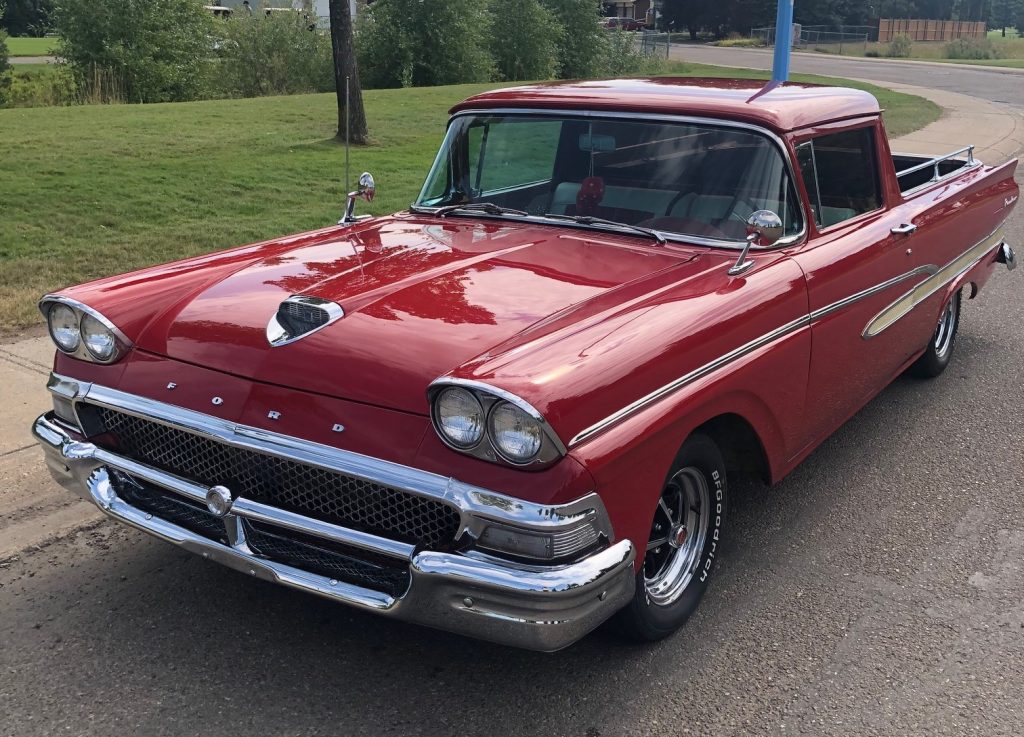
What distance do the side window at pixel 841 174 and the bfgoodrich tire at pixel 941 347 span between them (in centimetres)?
128

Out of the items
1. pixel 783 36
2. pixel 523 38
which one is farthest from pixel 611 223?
pixel 523 38

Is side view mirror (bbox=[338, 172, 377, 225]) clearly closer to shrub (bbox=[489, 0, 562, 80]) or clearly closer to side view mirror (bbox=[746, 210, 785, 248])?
side view mirror (bbox=[746, 210, 785, 248])

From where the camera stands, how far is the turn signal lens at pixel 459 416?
2504mm

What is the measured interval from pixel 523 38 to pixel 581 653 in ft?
71.9

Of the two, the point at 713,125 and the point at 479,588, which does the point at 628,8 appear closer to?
the point at 713,125

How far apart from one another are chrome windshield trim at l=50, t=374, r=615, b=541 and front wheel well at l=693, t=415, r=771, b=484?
883 millimetres

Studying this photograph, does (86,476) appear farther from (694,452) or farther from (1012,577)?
(1012,577)

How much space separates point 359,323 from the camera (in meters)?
2.92

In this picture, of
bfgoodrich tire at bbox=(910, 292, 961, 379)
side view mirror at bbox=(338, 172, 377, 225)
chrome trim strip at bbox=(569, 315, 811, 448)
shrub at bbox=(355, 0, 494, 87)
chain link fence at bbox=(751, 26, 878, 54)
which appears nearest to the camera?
chrome trim strip at bbox=(569, 315, 811, 448)

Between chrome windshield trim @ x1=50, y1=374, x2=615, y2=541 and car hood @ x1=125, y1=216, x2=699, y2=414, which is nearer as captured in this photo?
chrome windshield trim @ x1=50, y1=374, x2=615, y2=541

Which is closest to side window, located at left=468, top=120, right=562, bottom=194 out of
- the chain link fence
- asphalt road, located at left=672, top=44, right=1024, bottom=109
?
asphalt road, located at left=672, top=44, right=1024, bottom=109

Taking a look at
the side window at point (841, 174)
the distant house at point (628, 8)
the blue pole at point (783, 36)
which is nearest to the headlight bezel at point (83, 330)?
the side window at point (841, 174)

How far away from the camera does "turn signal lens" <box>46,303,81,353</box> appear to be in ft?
10.8

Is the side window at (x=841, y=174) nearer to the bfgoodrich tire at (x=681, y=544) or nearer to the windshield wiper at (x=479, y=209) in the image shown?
the windshield wiper at (x=479, y=209)
